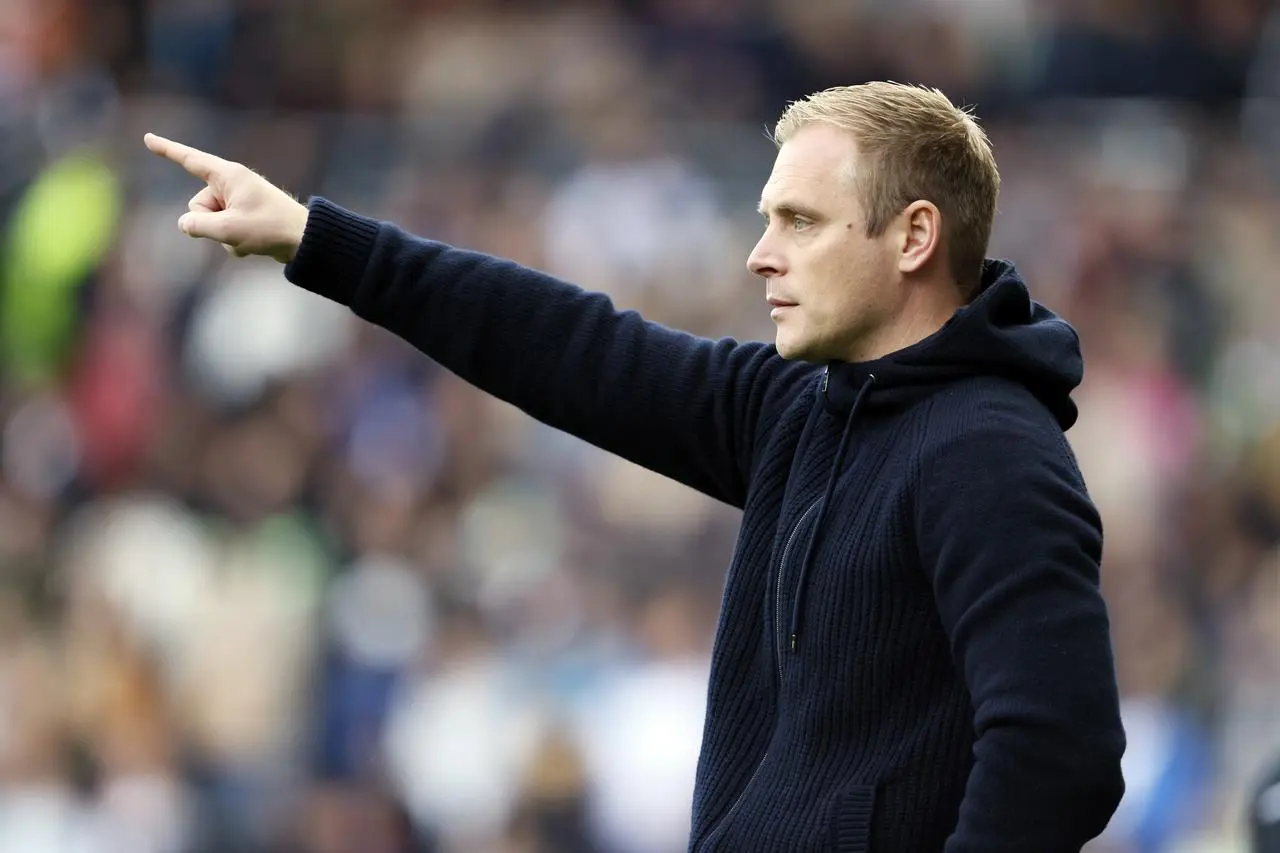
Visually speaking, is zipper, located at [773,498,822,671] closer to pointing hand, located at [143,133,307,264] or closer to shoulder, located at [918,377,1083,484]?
shoulder, located at [918,377,1083,484]

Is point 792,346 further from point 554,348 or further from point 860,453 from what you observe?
point 554,348

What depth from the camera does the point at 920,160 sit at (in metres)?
2.57

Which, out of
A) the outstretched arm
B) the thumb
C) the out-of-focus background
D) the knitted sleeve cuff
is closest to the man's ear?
the outstretched arm

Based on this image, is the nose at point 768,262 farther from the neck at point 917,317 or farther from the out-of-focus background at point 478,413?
the out-of-focus background at point 478,413

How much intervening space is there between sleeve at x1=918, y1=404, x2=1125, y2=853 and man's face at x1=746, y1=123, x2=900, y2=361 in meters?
0.32

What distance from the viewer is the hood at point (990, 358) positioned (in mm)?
2484

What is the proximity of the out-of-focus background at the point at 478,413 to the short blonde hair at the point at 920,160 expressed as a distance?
4.40m

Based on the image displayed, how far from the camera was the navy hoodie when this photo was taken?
2.22 meters

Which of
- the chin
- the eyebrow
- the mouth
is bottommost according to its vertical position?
the chin

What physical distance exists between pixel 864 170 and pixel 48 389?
20.0ft

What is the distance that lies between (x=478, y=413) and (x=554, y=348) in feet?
16.9

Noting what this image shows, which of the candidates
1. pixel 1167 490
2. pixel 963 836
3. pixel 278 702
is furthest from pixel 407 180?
pixel 963 836

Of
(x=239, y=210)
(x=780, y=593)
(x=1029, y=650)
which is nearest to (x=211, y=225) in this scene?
(x=239, y=210)

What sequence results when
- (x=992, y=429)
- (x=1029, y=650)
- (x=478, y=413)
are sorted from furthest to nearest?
(x=478, y=413) → (x=992, y=429) → (x=1029, y=650)
